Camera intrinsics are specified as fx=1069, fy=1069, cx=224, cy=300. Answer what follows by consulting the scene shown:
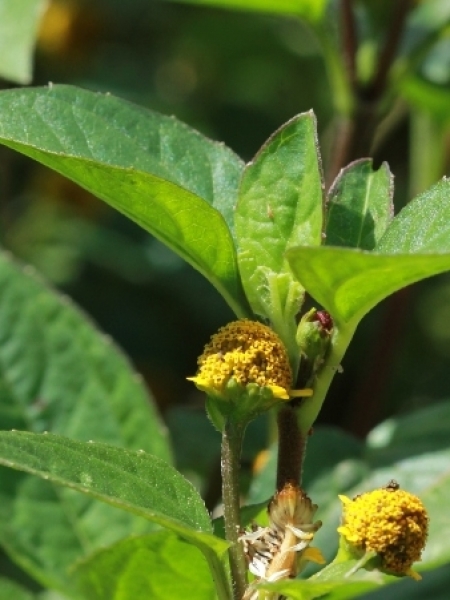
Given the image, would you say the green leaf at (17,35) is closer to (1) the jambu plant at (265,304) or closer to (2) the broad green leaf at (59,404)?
(2) the broad green leaf at (59,404)

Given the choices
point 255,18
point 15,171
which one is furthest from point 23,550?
point 255,18

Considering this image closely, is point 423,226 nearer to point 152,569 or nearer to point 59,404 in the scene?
point 152,569

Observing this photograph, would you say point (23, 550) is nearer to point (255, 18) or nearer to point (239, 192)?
point (239, 192)

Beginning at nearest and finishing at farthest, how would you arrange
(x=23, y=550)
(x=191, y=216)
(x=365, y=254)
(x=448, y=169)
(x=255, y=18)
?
1. (x=365, y=254)
2. (x=191, y=216)
3. (x=23, y=550)
4. (x=448, y=169)
5. (x=255, y=18)

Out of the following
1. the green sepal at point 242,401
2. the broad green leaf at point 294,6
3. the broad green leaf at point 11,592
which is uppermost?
the broad green leaf at point 294,6

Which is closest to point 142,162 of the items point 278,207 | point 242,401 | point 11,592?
point 278,207

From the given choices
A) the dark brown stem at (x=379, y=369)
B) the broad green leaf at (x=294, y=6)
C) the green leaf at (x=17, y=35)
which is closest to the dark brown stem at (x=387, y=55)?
the broad green leaf at (x=294, y=6)
